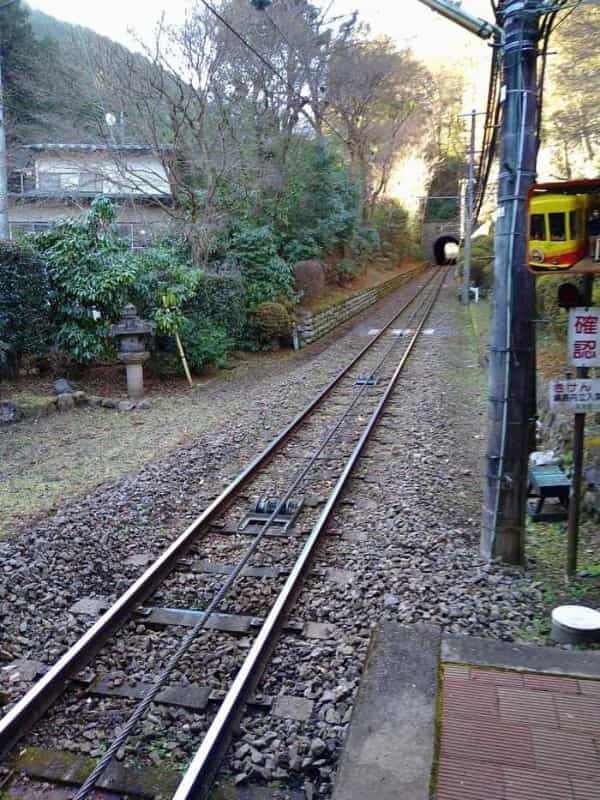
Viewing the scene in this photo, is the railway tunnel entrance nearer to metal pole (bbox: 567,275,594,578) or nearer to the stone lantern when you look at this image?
the stone lantern

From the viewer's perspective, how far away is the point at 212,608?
13.6 ft

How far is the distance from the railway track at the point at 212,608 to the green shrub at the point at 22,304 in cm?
596

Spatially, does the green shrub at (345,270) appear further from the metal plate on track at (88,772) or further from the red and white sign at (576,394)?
the metal plate on track at (88,772)

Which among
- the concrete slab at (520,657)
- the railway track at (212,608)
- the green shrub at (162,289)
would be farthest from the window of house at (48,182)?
the concrete slab at (520,657)

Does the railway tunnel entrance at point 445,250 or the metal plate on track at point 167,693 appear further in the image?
the railway tunnel entrance at point 445,250

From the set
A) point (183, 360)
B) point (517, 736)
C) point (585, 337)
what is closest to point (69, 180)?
point (183, 360)

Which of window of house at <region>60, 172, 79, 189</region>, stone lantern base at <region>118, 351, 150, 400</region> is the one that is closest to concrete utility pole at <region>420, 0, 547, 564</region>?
stone lantern base at <region>118, 351, 150, 400</region>

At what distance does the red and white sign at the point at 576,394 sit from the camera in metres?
4.30

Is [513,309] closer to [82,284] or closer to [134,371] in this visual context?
[134,371]

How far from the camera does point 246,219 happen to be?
703 inches

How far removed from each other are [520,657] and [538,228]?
271 cm

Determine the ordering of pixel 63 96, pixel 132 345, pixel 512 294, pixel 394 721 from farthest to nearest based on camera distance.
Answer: pixel 63 96 → pixel 132 345 → pixel 512 294 → pixel 394 721

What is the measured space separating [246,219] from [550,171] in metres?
8.29

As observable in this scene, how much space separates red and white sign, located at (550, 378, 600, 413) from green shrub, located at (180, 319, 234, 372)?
938 cm
